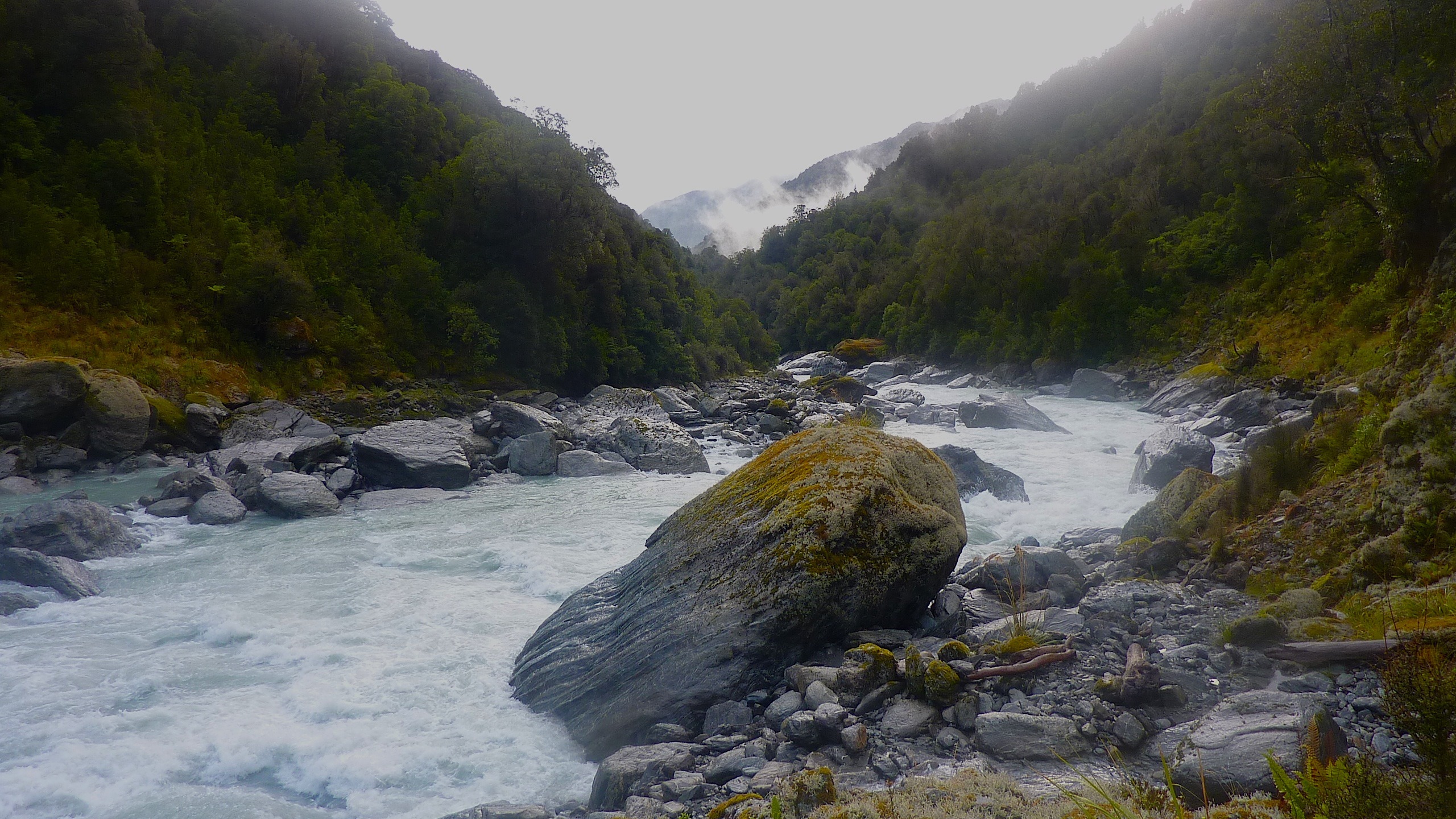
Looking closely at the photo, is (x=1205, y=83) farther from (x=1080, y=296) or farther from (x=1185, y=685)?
(x=1185, y=685)

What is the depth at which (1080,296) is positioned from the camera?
3741 cm

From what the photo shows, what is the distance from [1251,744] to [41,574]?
519 inches

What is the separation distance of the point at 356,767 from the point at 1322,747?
6.39m

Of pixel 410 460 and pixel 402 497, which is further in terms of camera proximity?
pixel 410 460

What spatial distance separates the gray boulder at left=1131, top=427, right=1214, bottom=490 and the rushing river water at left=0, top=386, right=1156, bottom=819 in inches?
20.3

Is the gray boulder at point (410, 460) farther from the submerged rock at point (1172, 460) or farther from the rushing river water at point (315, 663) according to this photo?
the submerged rock at point (1172, 460)

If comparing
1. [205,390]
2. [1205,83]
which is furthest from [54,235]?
[1205,83]

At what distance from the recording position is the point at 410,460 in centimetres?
1527

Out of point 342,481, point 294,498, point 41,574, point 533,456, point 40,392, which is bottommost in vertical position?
point 533,456

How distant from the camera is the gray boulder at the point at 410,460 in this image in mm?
15094

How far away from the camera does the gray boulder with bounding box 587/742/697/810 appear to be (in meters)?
4.51

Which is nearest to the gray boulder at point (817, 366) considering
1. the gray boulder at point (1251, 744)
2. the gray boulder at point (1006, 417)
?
the gray boulder at point (1006, 417)

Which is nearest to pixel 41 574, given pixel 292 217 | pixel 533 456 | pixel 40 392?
pixel 40 392

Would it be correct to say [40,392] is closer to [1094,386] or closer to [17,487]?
[17,487]
